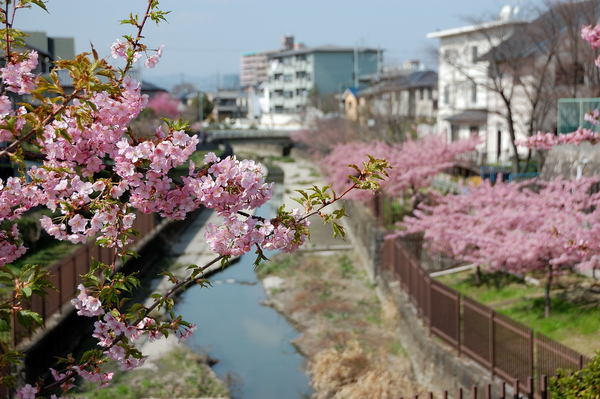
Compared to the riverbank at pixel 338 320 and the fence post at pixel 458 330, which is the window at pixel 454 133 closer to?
the riverbank at pixel 338 320

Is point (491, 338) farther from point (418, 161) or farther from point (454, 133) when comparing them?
point (454, 133)

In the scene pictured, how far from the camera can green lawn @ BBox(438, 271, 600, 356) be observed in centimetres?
1252

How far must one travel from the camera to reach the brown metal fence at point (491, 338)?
9938 mm

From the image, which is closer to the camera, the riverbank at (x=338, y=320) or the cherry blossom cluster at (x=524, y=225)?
the cherry blossom cluster at (x=524, y=225)

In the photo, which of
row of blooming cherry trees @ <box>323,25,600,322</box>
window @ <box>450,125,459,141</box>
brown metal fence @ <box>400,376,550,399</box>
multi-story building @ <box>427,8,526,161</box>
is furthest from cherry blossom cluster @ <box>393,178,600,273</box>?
window @ <box>450,125,459,141</box>

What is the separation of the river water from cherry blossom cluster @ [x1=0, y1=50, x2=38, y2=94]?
38.9 feet

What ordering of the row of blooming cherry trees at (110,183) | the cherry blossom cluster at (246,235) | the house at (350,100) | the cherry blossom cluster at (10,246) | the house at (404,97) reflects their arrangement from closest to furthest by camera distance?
the row of blooming cherry trees at (110,183)
the cherry blossom cluster at (246,235)
the cherry blossom cluster at (10,246)
the house at (404,97)
the house at (350,100)

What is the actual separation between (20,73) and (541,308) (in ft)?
40.0

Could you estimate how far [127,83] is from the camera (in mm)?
4465

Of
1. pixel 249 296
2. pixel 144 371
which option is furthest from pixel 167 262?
pixel 144 371

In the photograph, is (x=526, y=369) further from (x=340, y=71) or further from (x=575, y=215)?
(x=340, y=71)

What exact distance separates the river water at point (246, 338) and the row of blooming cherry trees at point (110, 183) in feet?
37.6

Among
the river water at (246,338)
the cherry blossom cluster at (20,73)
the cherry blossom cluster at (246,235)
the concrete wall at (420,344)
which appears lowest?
the river water at (246,338)

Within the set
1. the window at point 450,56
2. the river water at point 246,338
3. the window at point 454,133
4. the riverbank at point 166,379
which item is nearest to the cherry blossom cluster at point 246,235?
the riverbank at point 166,379
